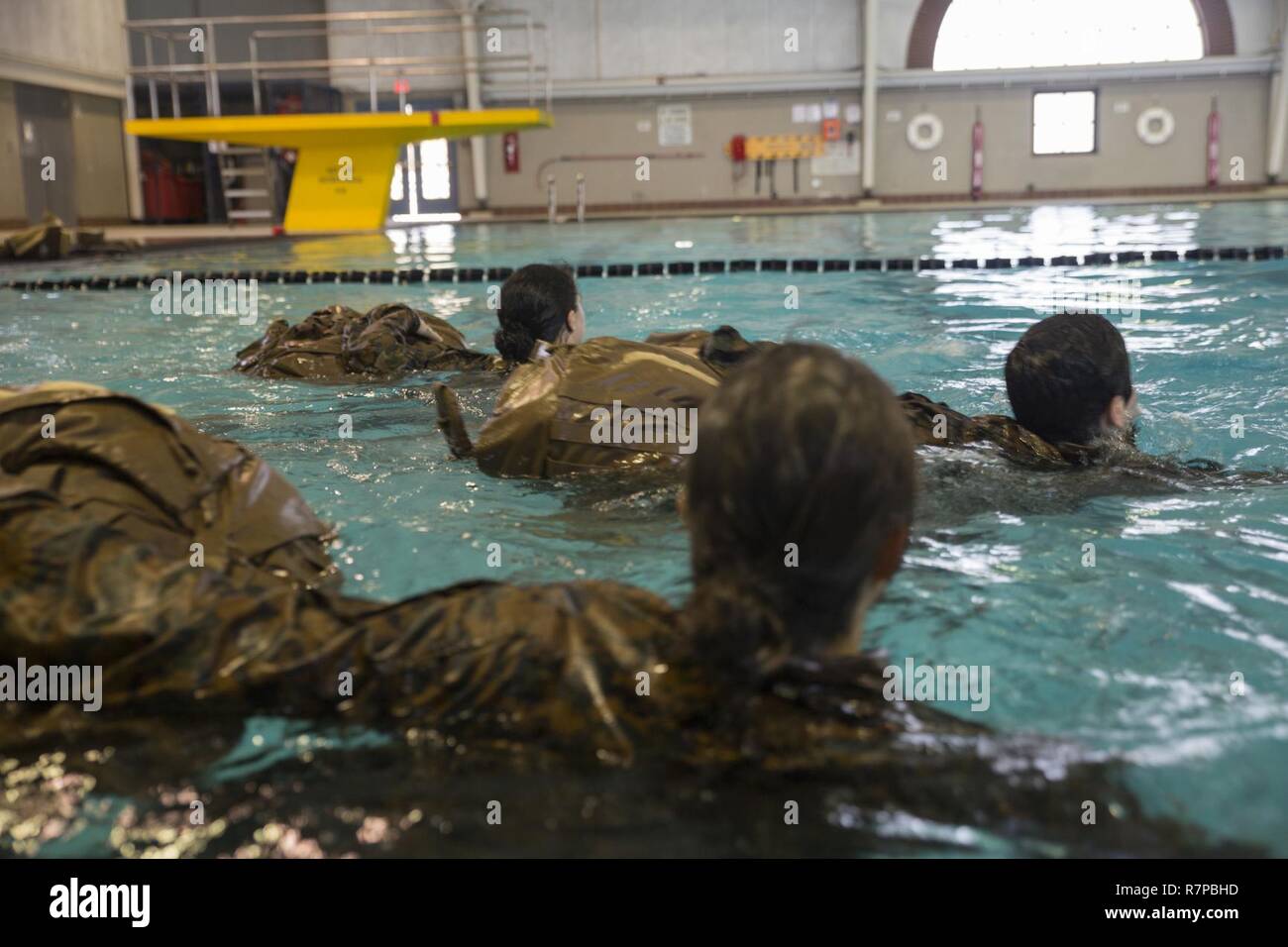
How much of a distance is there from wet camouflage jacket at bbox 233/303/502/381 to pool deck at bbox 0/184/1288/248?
13.5m

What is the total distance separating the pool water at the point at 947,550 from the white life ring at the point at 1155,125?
52.4ft

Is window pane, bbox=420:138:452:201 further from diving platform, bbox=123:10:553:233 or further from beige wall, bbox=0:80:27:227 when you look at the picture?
beige wall, bbox=0:80:27:227

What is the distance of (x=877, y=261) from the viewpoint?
11.7m

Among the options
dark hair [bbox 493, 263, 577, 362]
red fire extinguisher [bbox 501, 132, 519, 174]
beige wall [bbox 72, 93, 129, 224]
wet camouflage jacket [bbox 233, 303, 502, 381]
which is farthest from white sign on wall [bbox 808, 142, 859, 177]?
dark hair [bbox 493, 263, 577, 362]

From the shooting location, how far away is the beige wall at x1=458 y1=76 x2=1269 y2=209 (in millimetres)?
22828

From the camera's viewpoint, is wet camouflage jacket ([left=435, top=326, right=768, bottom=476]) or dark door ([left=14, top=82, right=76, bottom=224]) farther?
dark door ([left=14, top=82, right=76, bottom=224])

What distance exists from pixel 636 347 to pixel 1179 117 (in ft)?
73.9

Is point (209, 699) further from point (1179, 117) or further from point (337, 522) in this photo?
point (1179, 117)

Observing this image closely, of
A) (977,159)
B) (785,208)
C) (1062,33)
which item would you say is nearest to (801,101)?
(785,208)

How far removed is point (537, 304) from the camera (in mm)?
4906

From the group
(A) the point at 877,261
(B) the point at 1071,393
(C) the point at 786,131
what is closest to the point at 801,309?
(A) the point at 877,261

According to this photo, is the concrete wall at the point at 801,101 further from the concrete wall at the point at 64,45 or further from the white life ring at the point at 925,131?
the concrete wall at the point at 64,45

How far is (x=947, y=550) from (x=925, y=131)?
21.8 meters
